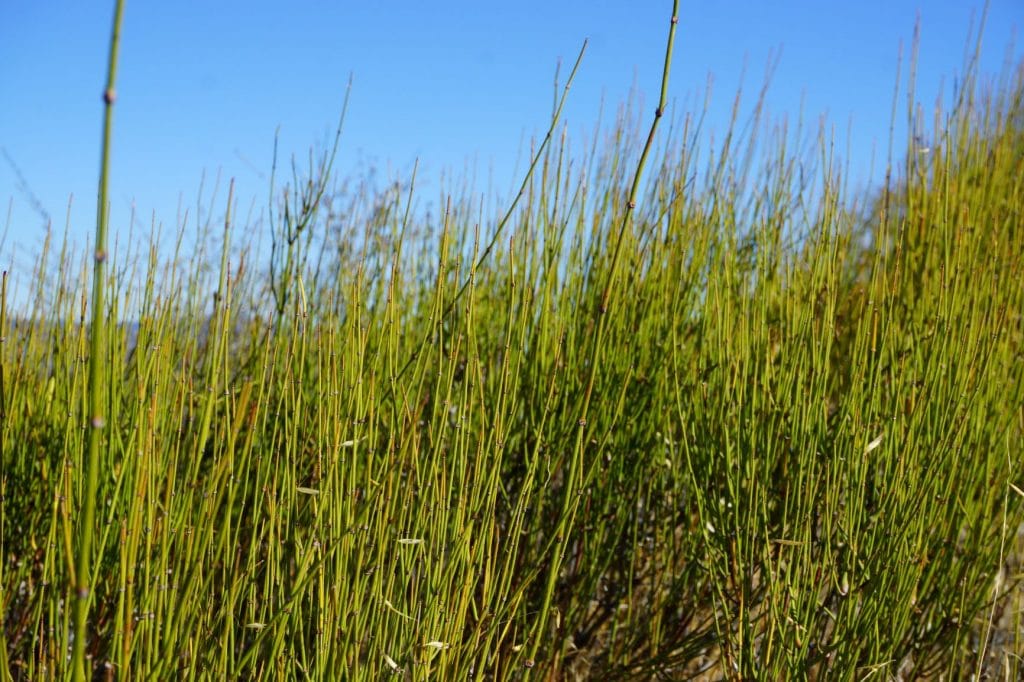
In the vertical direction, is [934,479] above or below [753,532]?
above

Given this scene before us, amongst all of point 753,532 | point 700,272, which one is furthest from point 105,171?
point 700,272

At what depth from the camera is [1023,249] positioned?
7.55 feet

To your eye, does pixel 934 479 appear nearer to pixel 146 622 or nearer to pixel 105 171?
pixel 146 622

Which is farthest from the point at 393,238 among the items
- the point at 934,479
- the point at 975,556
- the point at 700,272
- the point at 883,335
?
the point at 975,556

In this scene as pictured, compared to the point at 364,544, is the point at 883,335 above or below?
above

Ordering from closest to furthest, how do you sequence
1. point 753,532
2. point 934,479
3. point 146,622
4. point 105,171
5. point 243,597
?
1. point 105,171
2. point 146,622
3. point 243,597
4. point 934,479
5. point 753,532

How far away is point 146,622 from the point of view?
117 centimetres

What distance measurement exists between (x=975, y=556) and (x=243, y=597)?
61.3 inches

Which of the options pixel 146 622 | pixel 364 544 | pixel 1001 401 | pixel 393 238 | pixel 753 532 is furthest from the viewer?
pixel 393 238

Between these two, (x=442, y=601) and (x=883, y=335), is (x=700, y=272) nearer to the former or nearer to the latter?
(x=883, y=335)

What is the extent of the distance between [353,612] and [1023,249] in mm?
2056

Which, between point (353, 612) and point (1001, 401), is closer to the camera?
point (353, 612)

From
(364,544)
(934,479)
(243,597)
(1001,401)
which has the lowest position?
(243,597)

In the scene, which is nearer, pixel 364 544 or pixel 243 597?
pixel 364 544
